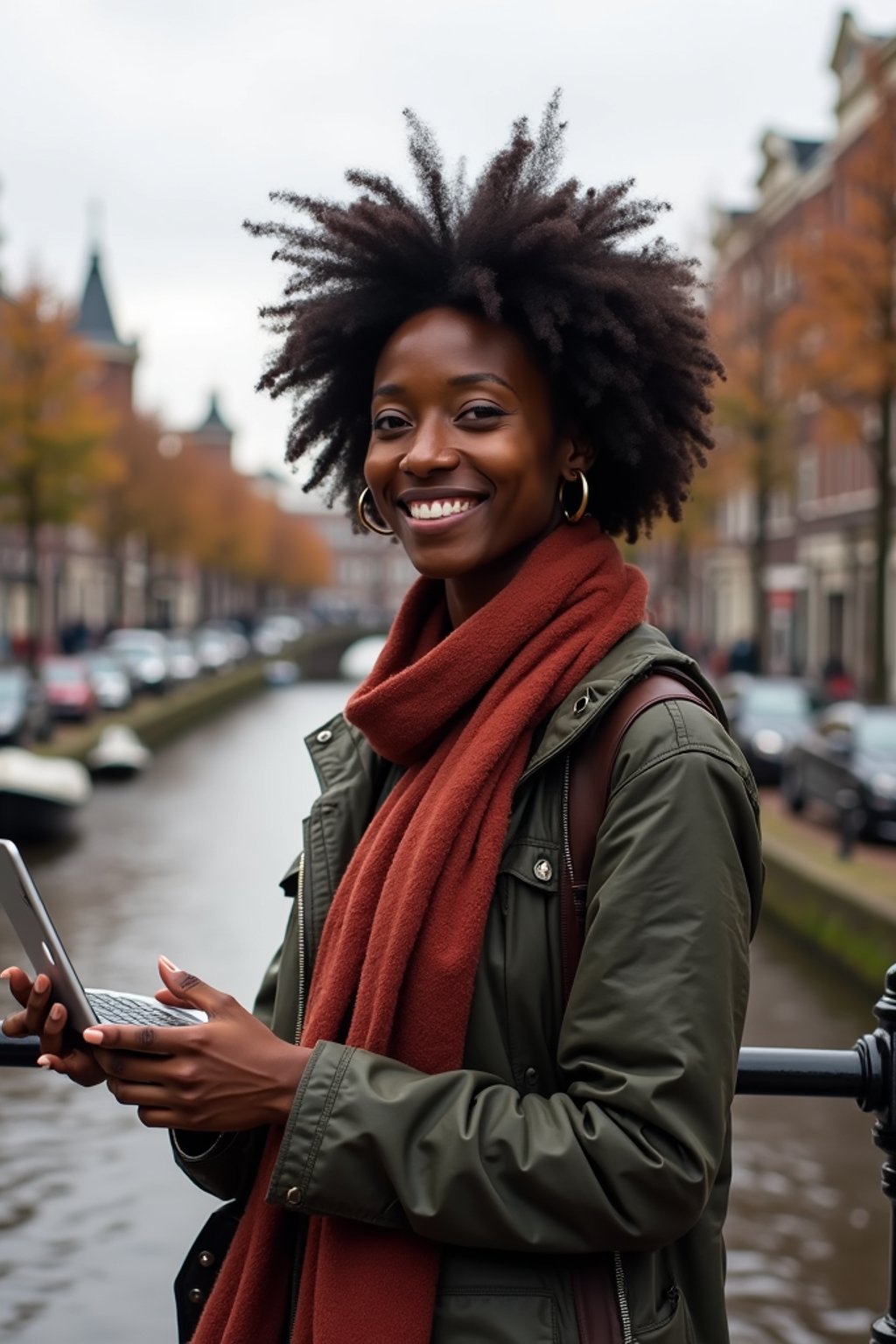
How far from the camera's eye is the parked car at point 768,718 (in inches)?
760

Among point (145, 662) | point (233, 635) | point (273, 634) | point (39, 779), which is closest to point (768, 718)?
point (39, 779)

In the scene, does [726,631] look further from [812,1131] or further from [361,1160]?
[361,1160]

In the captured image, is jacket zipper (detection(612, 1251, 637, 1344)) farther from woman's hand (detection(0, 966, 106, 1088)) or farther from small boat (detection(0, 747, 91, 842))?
small boat (detection(0, 747, 91, 842))

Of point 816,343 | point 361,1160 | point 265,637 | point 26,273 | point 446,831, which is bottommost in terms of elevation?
point 265,637

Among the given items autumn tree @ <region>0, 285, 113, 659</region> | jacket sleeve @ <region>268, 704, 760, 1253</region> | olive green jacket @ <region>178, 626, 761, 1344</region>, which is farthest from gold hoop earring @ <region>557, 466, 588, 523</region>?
autumn tree @ <region>0, 285, 113, 659</region>

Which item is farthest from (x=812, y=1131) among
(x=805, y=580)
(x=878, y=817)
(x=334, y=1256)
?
(x=805, y=580)

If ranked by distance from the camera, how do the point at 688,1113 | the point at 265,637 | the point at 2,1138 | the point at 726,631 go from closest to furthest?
the point at 688,1113 → the point at 2,1138 → the point at 726,631 → the point at 265,637

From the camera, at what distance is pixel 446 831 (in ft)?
5.58

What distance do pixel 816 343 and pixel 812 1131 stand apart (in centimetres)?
1664

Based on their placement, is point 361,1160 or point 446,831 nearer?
point 361,1160

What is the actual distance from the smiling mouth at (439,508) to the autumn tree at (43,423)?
27.0 metres

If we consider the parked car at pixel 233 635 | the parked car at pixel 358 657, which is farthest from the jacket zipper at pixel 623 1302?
the parked car at pixel 358 657

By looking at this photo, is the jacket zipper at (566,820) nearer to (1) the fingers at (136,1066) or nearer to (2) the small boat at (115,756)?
(1) the fingers at (136,1066)

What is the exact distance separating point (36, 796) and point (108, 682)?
1437 centimetres
